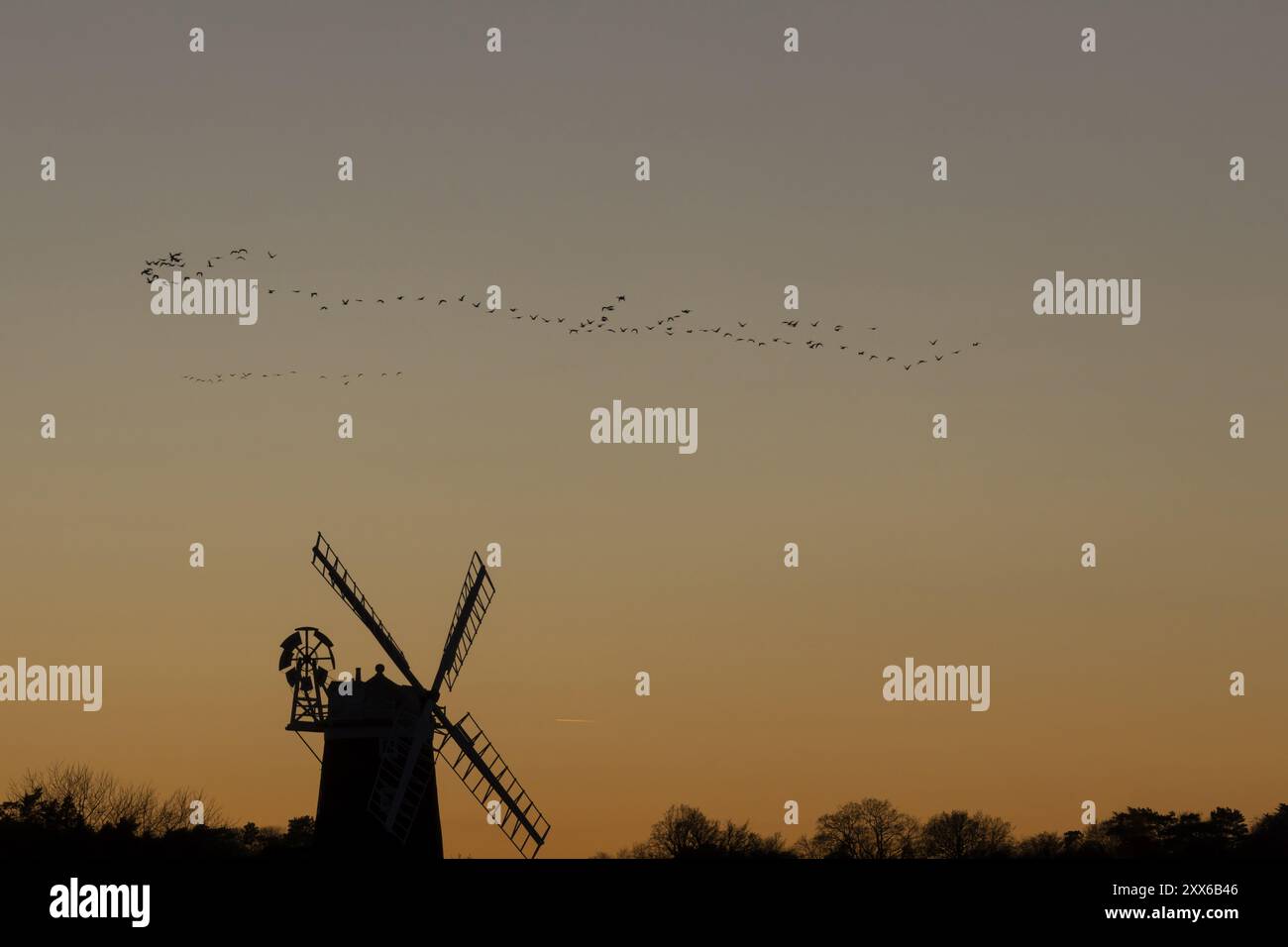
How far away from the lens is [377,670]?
88.0m

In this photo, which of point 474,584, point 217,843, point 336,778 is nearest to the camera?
point 336,778

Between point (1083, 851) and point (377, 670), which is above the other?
point (377, 670)
